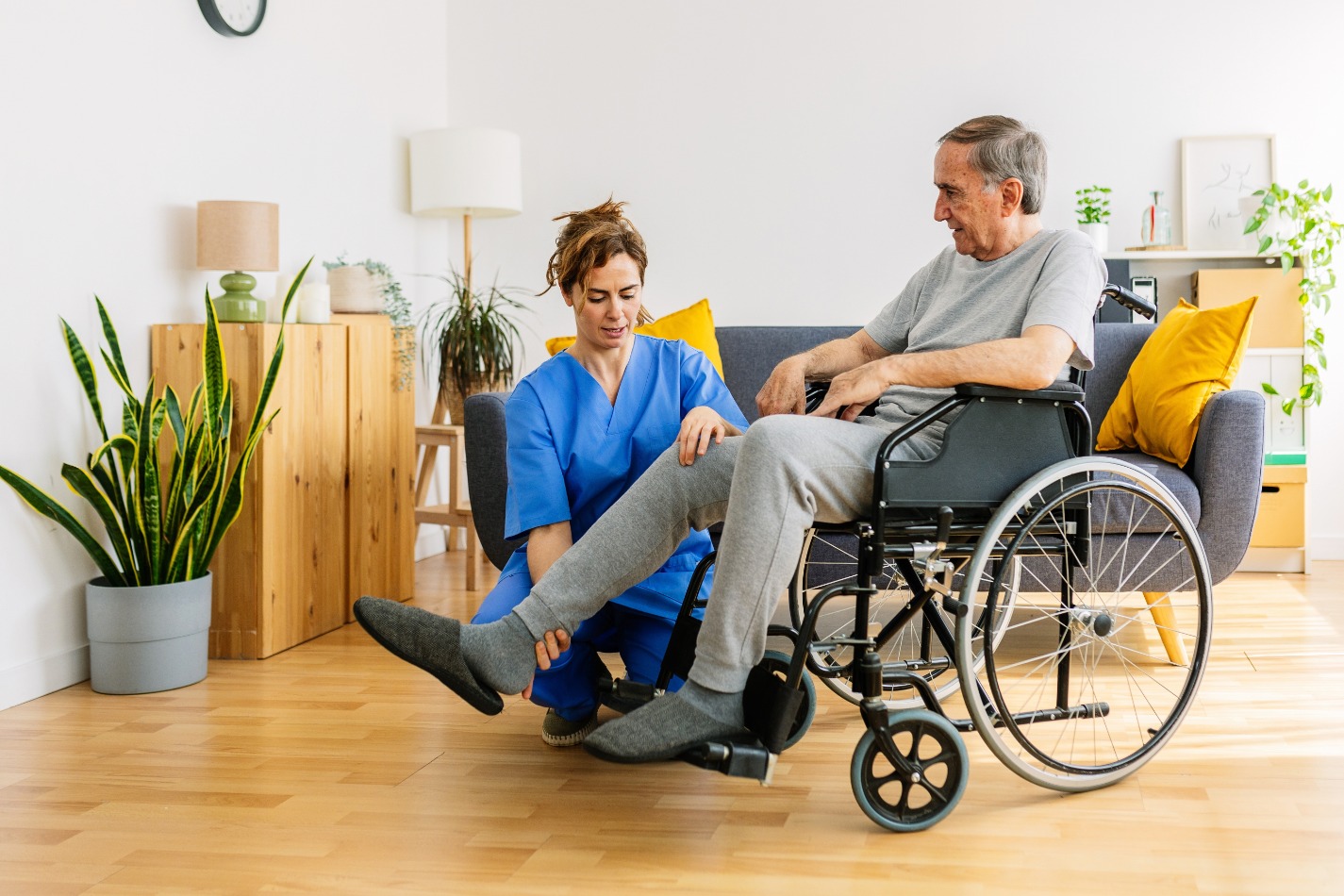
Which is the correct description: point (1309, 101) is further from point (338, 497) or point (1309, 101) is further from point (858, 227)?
point (338, 497)

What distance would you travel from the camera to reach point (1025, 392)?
1833mm

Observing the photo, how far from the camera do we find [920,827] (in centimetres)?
176

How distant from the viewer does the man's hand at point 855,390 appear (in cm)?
192

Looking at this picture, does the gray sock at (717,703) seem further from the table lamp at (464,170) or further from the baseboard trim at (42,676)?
the table lamp at (464,170)

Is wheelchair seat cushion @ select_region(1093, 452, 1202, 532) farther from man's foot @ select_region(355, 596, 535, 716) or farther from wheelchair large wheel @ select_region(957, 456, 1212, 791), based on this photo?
man's foot @ select_region(355, 596, 535, 716)

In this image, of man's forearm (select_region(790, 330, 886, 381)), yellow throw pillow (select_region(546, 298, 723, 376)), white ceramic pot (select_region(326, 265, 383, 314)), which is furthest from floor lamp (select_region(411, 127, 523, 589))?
man's forearm (select_region(790, 330, 886, 381))

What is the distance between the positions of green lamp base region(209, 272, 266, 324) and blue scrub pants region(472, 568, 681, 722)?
1.22 metres

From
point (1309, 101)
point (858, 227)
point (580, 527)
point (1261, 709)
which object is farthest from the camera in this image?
point (858, 227)

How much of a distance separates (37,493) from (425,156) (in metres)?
2.15

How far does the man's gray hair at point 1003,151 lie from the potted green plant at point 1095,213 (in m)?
2.22

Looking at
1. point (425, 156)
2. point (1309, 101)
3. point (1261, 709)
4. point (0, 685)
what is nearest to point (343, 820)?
point (0, 685)

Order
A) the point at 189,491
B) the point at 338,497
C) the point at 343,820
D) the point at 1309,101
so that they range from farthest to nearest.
Result: the point at 1309,101 < the point at 338,497 < the point at 189,491 < the point at 343,820

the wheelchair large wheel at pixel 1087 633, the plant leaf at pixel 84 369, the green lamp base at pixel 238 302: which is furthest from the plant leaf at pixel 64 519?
the wheelchair large wheel at pixel 1087 633

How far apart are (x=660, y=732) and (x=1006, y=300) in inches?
35.8
